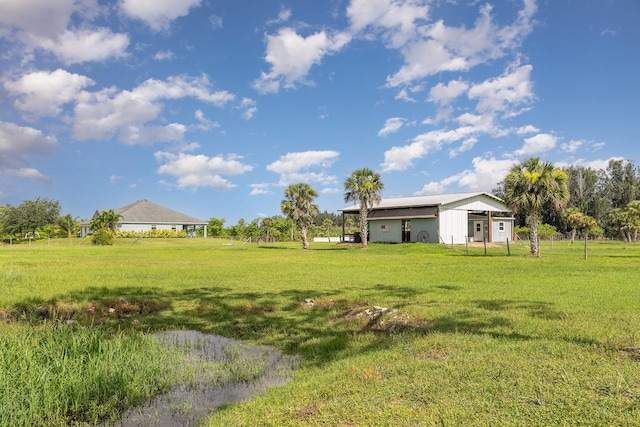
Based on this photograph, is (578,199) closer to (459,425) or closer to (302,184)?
(302,184)

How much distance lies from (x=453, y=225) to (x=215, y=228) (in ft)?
151

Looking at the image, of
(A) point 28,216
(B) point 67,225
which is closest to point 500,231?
(B) point 67,225

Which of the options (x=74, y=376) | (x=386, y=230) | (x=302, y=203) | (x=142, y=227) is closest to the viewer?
(x=74, y=376)

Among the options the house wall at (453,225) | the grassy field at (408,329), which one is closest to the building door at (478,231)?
the house wall at (453,225)

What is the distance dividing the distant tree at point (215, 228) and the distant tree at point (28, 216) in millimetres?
29426

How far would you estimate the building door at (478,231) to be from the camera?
152 feet

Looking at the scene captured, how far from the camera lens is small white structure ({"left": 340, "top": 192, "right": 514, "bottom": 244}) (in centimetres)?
4112

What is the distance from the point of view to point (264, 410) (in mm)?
4824

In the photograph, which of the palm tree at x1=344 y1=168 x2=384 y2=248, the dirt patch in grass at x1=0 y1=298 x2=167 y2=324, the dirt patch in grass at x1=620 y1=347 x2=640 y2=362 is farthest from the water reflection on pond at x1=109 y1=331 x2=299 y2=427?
the palm tree at x1=344 y1=168 x2=384 y2=248

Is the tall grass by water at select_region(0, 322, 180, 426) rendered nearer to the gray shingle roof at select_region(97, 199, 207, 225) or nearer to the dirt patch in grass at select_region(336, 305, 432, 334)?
the dirt patch in grass at select_region(336, 305, 432, 334)

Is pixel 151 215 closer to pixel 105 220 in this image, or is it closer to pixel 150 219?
pixel 150 219

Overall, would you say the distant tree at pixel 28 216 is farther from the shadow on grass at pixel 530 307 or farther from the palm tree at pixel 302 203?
the shadow on grass at pixel 530 307

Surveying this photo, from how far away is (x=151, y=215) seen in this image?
219ft

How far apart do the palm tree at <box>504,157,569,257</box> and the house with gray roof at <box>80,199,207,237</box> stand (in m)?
54.0
